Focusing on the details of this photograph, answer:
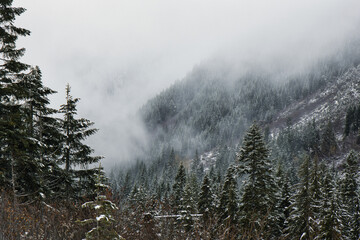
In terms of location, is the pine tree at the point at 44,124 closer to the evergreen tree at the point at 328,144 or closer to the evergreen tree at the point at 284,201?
the evergreen tree at the point at 284,201

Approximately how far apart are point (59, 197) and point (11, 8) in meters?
11.0

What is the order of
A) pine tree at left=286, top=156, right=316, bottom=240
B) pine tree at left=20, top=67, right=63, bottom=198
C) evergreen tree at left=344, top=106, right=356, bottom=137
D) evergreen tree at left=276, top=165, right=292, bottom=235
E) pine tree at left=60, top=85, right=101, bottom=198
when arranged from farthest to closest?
evergreen tree at left=344, top=106, right=356, bottom=137 → evergreen tree at left=276, top=165, right=292, bottom=235 → pine tree at left=286, top=156, right=316, bottom=240 → pine tree at left=60, top=85, right=101, bottom=198 → pine tree at left=20, top=67, right=63, bottom=198

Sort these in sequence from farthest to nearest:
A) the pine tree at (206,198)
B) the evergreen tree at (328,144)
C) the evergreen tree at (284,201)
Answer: the evergreen tree at (328,144)
the pine tree at (206,198)
the evergreen tree at (284,201)

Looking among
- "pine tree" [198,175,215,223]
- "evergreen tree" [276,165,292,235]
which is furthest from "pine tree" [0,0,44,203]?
"evergreen tree" [276,165,292,235]

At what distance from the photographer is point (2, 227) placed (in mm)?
6051

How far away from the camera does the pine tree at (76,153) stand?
46.4ft

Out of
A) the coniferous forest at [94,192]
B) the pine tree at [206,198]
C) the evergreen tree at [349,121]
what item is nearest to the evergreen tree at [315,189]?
the coniferous forest at [94,192]

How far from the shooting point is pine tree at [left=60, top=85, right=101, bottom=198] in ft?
46.4

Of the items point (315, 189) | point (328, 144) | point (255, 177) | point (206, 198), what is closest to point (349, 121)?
point (328, 144)

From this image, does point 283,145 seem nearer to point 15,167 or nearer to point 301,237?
point 301,237

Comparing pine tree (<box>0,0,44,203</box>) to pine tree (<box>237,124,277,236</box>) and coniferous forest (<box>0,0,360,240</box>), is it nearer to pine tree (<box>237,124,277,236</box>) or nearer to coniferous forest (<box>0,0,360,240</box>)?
coniferous forest (<box>0,0,360,240</box>)

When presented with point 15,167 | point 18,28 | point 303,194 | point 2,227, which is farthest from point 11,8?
point 303,194

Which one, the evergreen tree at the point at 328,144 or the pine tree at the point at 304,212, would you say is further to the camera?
the evergreen tree at the point at 328,144

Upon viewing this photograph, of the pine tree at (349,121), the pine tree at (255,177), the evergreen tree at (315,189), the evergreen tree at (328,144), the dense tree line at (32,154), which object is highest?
the dense tree line at (32,154)
